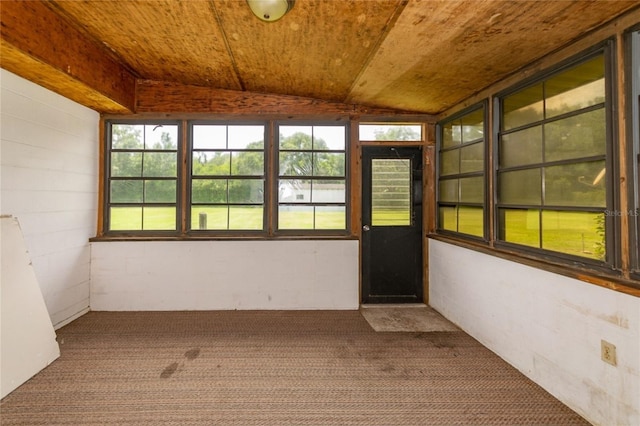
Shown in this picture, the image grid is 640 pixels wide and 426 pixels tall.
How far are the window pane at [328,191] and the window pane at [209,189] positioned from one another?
1074mm

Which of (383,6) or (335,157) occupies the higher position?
(383,6)

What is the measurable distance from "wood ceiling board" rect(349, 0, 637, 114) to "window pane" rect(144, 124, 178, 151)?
7.36 feet

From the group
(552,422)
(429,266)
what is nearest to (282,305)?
(429,266)

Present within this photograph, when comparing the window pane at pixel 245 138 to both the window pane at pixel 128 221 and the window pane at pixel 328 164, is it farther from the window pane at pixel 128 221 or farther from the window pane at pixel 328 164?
the window pane at pixel 128 221

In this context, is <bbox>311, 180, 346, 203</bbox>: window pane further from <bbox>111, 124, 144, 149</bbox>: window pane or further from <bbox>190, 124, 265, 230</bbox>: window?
<bbox>111, 124, 144, 149</bbox>: window pane

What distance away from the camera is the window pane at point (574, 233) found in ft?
6.18

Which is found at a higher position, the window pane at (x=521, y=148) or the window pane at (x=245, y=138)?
the window pane at (x=245, y=138)

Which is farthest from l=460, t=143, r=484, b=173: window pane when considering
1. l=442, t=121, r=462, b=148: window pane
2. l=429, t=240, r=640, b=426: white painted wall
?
l=429, t=240, r=640, b=426: white painted wall

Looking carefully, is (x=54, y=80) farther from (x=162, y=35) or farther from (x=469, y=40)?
(x=469, y=40)

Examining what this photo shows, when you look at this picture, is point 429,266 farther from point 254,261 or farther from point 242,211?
point 242,211

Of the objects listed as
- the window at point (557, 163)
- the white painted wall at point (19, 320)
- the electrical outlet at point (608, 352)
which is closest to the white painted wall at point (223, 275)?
the white painted wall at point (19, 320)

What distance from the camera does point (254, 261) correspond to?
141 inches

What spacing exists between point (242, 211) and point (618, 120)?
10.8ft

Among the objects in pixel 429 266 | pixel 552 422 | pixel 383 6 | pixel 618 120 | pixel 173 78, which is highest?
pixel 173 78
